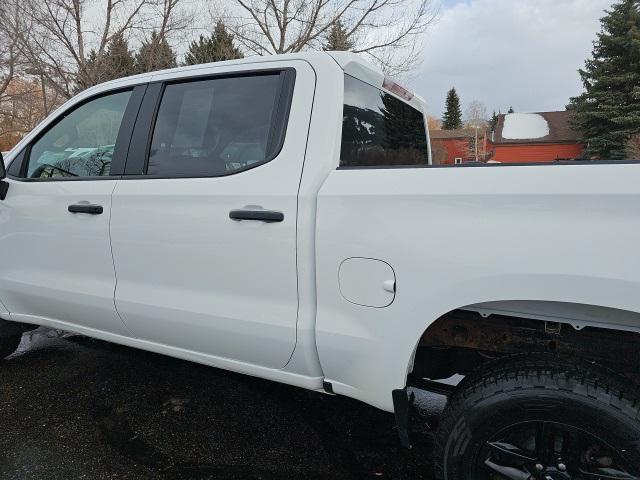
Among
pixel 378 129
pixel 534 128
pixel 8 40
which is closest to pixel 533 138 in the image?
pixel 534 128

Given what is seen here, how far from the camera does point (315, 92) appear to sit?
2.11 m

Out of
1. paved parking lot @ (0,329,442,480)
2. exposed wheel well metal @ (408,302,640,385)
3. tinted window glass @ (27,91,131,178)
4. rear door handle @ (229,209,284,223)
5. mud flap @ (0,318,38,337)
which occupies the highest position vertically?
tinted window glass @ (27,91,131,178)

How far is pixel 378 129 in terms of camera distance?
8.55ft

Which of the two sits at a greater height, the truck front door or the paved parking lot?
the truck front door

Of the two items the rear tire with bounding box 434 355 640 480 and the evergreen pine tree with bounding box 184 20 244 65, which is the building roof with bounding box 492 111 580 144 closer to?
the evergreen pine tree with bounding box 184 20 244 65

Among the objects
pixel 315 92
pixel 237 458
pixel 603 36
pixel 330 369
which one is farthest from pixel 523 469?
pixel 603 36

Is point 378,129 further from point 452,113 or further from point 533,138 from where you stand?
point 452,113

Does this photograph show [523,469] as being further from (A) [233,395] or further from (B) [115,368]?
(B) [115,368]

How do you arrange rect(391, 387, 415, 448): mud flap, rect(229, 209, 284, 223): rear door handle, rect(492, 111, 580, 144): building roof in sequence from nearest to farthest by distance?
rect(391, 387, 415, 448): mud flap, rect(229, 209, 284, 223): rear door handle, rect(492, 111, 580, 144): building roof

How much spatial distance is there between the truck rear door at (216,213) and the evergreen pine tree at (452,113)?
7700 centimetres

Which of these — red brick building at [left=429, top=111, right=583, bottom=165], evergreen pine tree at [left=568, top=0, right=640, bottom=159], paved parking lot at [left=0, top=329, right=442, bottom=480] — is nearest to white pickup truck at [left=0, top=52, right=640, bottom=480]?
paved parking lot at [left=0, top=329, right=442, bottom=480]

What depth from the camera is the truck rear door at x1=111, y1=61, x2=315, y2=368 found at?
6.66ft

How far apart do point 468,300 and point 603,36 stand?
3715cm

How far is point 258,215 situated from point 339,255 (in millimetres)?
400
